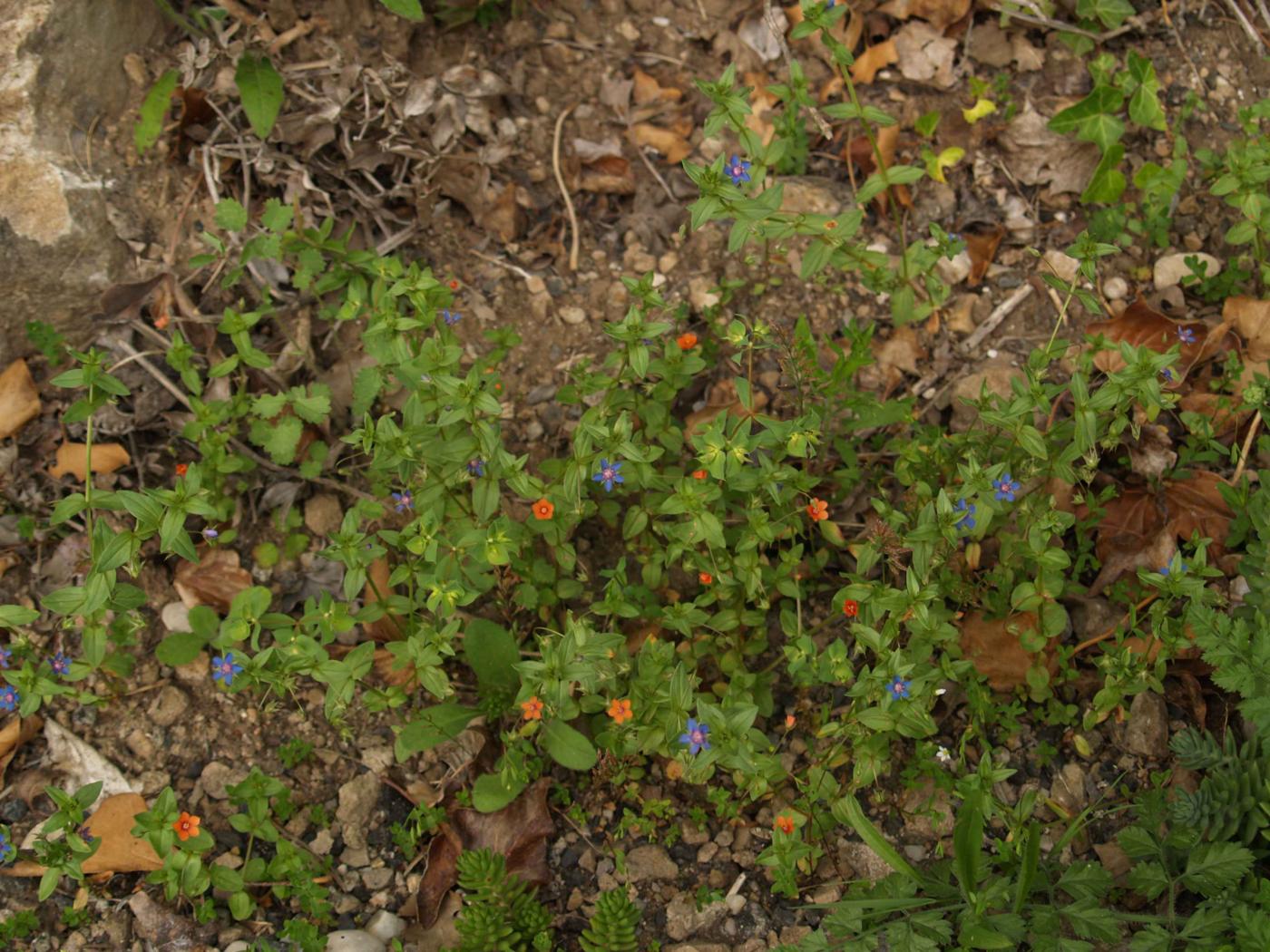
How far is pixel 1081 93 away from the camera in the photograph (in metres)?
4.51

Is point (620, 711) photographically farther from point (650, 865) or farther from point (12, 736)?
point (12, 736)

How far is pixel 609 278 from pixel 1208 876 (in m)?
2.84

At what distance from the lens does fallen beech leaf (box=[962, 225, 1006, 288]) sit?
14.1 feet

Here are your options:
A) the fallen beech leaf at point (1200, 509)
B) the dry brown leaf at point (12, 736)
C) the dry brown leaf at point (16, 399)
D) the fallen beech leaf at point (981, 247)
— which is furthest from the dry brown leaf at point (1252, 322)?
the dry brown leaf at point (12, 736)

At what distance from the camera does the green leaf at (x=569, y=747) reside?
11.1 ft

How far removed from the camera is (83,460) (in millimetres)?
3922

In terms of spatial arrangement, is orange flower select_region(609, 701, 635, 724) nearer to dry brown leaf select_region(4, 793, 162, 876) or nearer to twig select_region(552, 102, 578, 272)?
dry brown leaf select_region(4, 793, 162, 876)

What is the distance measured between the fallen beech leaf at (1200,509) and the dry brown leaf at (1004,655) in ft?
1.98

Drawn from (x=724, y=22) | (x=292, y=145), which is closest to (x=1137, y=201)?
(x=724, y=22)

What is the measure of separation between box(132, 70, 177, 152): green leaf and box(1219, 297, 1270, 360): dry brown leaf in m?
1.04

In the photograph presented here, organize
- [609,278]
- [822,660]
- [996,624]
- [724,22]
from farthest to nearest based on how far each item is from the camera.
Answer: [724,22] → [609,278] → [996,624] → [822,660]

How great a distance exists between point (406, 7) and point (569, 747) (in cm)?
272

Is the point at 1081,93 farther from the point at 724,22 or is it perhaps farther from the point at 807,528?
the point at 807,528

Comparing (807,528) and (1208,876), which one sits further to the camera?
(807,528)
